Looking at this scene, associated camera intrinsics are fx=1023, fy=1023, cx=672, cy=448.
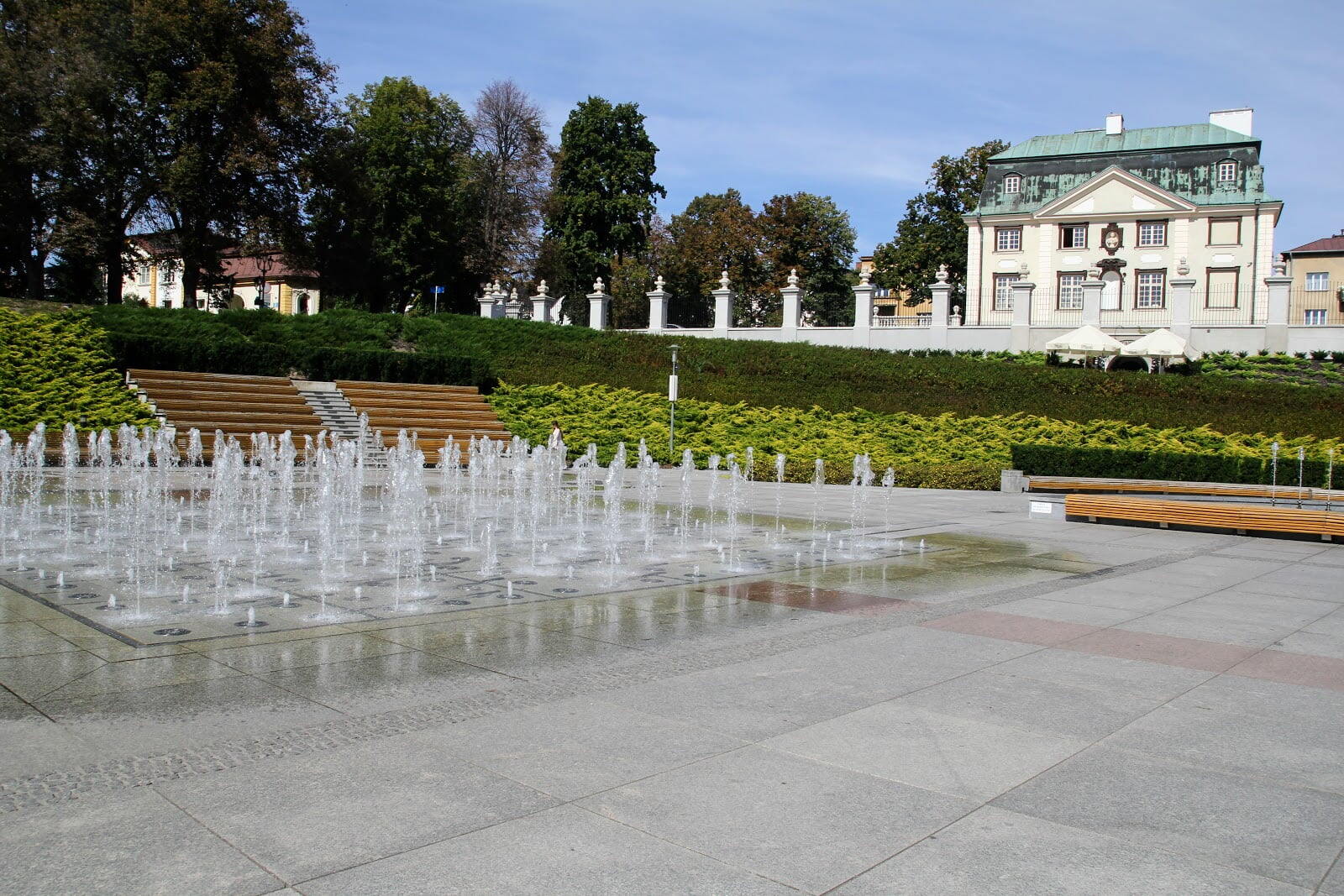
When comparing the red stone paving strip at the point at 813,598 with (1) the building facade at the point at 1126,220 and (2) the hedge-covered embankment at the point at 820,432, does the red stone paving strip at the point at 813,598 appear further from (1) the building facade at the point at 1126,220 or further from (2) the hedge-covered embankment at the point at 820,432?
(1) the building facade at the point at 1126,220

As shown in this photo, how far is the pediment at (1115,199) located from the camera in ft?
160

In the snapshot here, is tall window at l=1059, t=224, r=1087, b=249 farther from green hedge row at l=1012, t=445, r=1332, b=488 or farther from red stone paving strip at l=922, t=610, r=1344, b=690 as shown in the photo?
red stone paving strip at l=922, t=610, r=1344, b=690

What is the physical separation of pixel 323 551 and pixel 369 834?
23.6 feet

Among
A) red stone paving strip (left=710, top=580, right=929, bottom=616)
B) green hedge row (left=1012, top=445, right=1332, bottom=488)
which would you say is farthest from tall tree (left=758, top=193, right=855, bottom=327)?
red stone paving strip (left=710, top=580, right=929, bottom=616)

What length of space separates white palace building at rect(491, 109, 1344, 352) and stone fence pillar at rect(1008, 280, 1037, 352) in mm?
1601

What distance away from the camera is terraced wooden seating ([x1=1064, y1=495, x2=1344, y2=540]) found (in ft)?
50.0

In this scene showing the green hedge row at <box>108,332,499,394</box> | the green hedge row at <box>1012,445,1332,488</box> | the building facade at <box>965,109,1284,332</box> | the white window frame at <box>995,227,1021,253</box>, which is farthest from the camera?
the white window frame at <box>995,227,1021,253</box>

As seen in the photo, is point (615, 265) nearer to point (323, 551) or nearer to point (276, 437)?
point (276, 437)

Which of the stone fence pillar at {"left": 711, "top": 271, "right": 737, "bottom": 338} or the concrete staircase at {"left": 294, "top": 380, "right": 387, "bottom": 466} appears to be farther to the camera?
the stone fence pillar at {"left": 711, "top": 271, "right": 737, "bottom": 338}

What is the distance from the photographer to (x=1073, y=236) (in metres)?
50.8

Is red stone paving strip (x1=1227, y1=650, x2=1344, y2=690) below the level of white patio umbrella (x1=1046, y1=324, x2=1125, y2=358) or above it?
below

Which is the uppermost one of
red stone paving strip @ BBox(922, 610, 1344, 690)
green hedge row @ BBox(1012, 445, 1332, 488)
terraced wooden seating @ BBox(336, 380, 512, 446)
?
terraced wooden seating @ BBox(336, 380, 512, 446)

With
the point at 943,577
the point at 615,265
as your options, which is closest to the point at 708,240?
the point at 615,265

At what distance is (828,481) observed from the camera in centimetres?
2484
